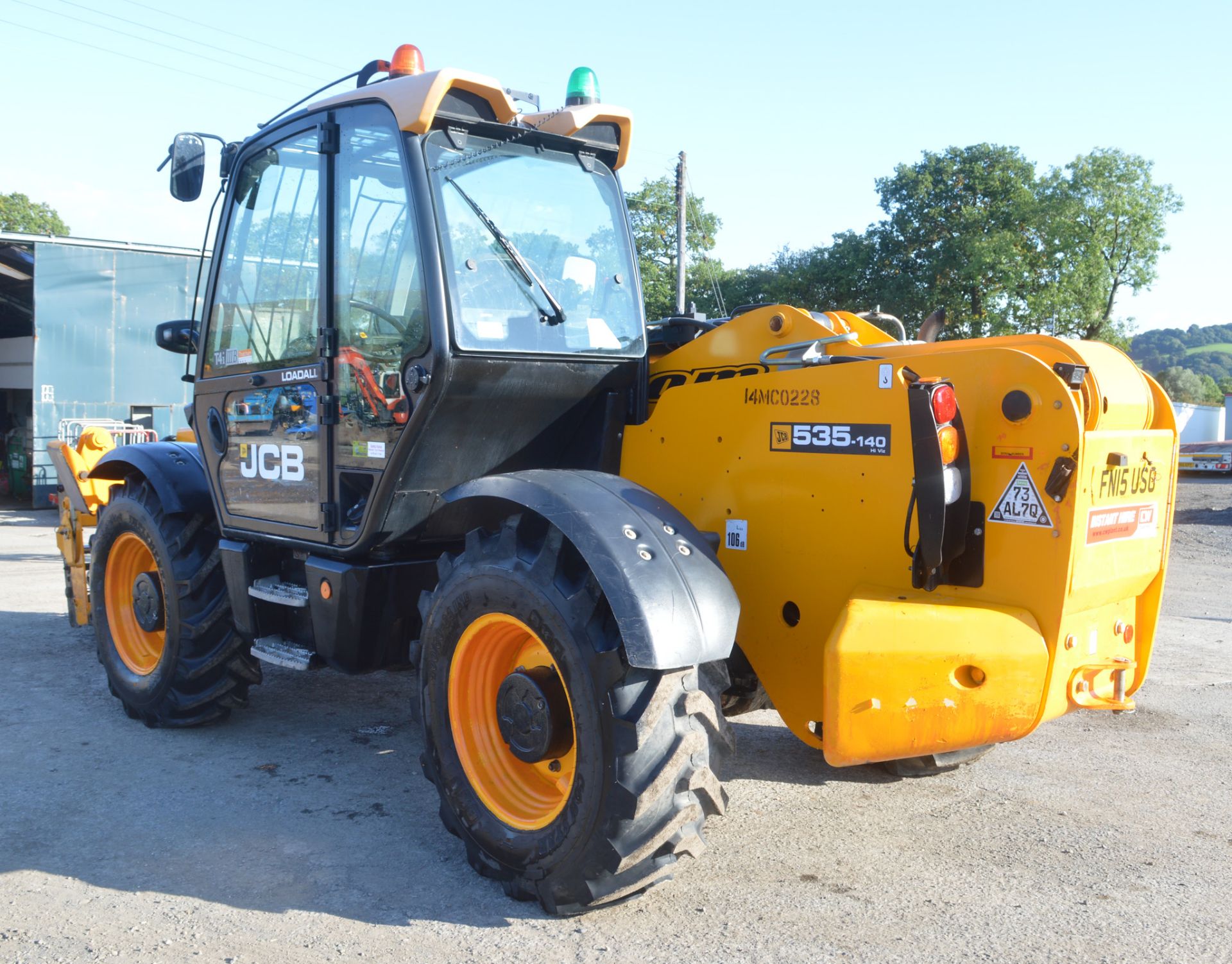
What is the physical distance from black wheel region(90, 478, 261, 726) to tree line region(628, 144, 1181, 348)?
2454cm

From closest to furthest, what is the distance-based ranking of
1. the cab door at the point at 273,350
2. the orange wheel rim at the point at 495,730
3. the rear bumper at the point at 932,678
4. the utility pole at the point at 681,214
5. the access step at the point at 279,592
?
1. the rear bumper at the point at 932,678
2. the orange wheel rim at the point at 495,730
3. the cab door at the point at 273,350
4. the access step at the point at 279,592
5. the utility pole at the point at 681,214

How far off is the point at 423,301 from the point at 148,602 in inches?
94.2

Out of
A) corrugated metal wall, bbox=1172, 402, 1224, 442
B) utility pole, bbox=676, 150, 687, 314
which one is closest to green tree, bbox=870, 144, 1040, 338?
utility pole, bbox=676, 150, 687, 314

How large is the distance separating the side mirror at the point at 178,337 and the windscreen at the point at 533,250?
1914 mm

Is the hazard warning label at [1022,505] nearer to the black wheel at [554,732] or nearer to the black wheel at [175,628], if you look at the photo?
the black wheel at [554,732]

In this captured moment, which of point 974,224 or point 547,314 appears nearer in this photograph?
point 547,314

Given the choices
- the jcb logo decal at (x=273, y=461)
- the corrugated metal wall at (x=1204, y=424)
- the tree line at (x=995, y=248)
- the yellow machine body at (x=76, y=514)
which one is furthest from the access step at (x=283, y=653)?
the corrugated metal wall at (x=1204, y=424)

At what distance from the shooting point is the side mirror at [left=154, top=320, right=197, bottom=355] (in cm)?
503

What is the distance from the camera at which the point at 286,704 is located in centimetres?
552

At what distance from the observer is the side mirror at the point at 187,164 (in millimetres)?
4426

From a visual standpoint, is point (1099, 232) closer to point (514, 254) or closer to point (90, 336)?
point (90, 336)

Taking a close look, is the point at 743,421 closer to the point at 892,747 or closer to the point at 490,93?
the point at 892,747

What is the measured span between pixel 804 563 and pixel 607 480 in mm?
702

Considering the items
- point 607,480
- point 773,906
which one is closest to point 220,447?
point 607,480
